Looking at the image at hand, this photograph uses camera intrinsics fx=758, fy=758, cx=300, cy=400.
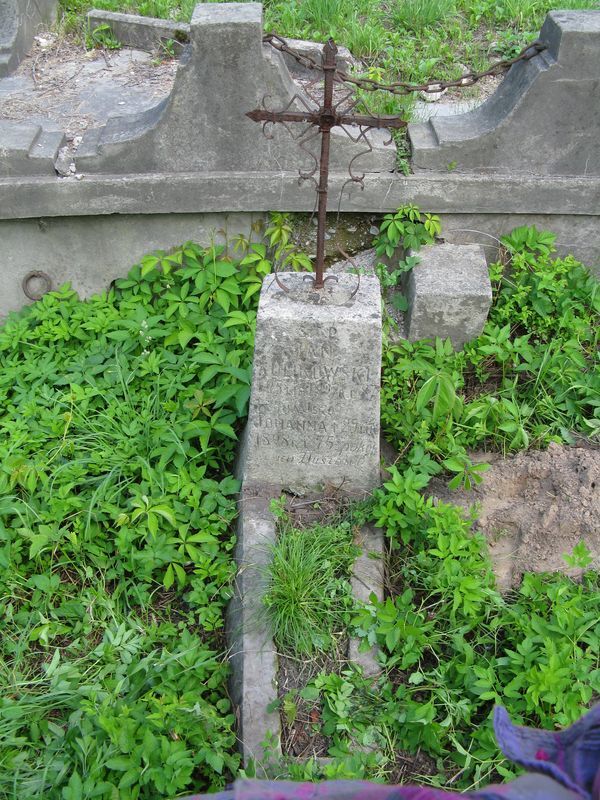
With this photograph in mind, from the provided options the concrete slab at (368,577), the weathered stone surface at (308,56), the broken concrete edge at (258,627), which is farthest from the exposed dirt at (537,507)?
the weathered stone surface at (308,56)

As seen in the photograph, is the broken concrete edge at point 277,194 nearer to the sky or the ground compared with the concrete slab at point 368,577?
nearer to the sky

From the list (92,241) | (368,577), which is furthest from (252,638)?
(92,241)

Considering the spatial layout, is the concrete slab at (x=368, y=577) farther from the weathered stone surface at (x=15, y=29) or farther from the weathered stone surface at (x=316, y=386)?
the weathered stone surface at (x=15, y=29)

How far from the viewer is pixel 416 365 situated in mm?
3395

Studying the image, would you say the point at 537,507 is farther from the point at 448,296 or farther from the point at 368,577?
the point at 448,296

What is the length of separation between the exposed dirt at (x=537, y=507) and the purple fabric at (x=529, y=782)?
1664 millimetres

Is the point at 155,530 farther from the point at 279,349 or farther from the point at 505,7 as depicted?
the point at 505,7

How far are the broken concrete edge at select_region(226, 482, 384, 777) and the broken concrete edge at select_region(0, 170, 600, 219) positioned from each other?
1.45 meters

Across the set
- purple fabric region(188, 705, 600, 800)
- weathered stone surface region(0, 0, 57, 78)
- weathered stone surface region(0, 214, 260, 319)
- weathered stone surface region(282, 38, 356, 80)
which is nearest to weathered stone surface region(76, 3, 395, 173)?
weathered stone surface region(0, 214, 260, 319)

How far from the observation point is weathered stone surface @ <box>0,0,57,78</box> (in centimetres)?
471

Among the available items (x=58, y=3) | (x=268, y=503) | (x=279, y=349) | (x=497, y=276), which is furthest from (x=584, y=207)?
(x=58, y=3)

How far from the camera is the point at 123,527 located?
298cm

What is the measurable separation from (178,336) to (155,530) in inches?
42.1

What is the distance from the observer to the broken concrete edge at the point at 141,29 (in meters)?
4.98
